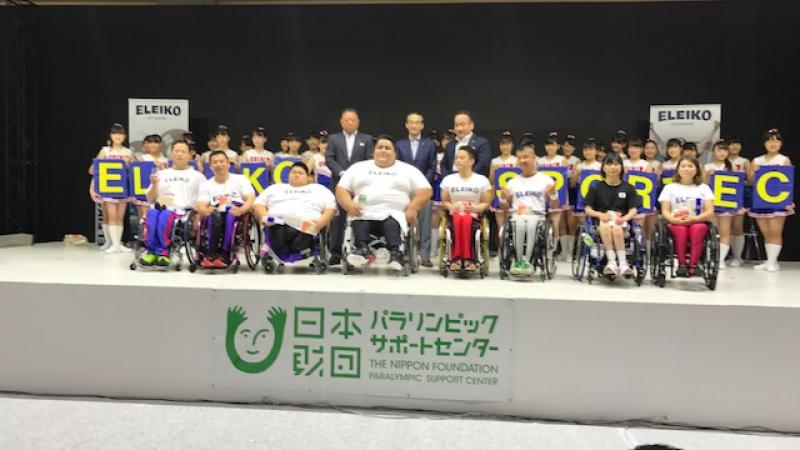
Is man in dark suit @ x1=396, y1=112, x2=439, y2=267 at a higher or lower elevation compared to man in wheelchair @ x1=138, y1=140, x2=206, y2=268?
higher

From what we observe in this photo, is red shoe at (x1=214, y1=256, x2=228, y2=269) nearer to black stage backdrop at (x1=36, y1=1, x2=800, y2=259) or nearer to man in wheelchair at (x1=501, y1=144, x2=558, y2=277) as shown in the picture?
man in wheelchair at (x1=501, y1=144, x2=558, y2=277)

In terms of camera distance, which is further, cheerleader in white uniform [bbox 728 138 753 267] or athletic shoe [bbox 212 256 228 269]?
cheerleader in white uniform [bbox 728 138 753 267]

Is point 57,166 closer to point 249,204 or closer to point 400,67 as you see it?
point 400,67

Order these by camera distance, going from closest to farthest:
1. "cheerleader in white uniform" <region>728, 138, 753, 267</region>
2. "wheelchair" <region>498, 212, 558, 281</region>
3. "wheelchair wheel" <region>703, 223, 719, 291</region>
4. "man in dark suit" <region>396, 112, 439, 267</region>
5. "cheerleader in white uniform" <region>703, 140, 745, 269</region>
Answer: "wheelchair wheel" <region>703, 223, 719, 291</region> → "wheelchair" <region>498, 212, 558, 281</region> → "man in dark suit" <region>396, 112, 439, 267</region> → "cheerleader in white uniform" <region>703, 140, 745, 269</region> → "cheerleader in white uniform" <region>728, 138, 753, 267</region>

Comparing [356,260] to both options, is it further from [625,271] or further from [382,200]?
[625,271]

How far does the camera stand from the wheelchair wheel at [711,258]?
10.8 feet

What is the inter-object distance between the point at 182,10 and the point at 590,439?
6.84 meters

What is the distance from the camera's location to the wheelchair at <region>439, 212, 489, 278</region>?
142 inches

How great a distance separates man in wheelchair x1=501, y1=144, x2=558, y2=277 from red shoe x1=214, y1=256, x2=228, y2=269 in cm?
175

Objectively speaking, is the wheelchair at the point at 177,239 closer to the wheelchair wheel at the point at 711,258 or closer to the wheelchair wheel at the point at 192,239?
the wheelchair wheel at the point at 192,239

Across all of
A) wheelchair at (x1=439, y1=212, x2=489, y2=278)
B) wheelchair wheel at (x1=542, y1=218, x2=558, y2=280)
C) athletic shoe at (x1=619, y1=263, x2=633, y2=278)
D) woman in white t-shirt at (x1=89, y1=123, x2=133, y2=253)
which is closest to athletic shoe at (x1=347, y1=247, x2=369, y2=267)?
wheelchair at (x1=439, y1=212, x2=489, y2=278)

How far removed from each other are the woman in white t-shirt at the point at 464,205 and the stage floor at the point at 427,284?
165mm

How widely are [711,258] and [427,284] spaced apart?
1640mm

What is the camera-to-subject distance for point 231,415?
2746 millimetres
